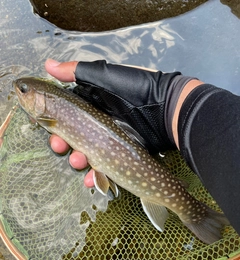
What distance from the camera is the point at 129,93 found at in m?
2.07

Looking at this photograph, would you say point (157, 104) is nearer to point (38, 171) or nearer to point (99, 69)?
point (99, 69)

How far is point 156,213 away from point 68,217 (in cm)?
59

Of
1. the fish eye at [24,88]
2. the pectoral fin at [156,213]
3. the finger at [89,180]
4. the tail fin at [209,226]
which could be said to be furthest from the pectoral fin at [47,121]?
the tail fin at [209,226]

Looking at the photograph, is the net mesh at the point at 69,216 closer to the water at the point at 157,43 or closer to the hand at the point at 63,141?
the hand at the point at 63,141

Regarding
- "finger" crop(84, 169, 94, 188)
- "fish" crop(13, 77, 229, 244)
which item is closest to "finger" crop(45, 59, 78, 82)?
"fish" crop(13, 77, 229, 244)

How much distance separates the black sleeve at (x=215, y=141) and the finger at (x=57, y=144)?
2.76 feet

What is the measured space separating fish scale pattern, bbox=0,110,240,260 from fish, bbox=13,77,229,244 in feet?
0.38

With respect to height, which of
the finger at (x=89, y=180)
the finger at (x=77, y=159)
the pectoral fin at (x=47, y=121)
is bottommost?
the finger at (x=89, y=180)

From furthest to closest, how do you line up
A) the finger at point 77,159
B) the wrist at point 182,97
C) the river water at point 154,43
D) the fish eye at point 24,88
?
the river water at point 154,43 < the fish eye at point 24,88 < the finger at point 77,159 < the wrist at point 182,97

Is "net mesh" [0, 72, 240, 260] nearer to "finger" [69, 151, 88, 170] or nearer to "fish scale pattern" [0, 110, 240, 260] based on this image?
"fish scale pattern" [0, 110, 240, 260]

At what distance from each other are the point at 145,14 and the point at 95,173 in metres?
1.51

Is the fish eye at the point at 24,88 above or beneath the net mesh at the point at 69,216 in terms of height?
above

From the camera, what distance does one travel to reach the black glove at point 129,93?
206 cm

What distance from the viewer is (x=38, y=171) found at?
7.51ft
